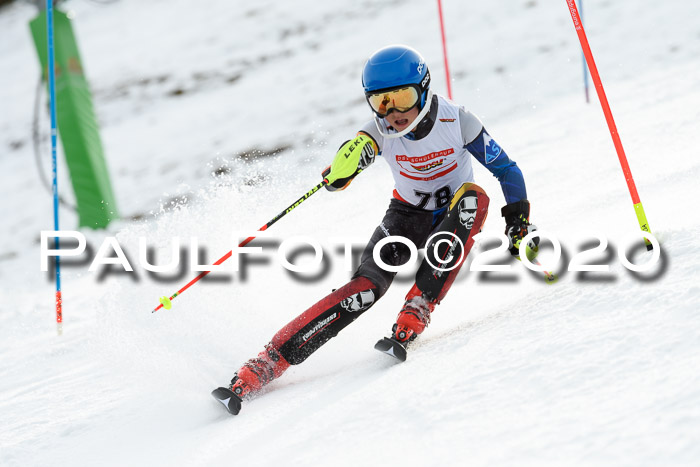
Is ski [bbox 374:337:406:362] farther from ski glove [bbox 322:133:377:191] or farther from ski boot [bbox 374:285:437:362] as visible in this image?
ski glove [bbox 322:133:377:191]

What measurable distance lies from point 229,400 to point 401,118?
145 centimetres

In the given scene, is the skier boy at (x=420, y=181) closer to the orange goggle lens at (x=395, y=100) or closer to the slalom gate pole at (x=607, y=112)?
the orange goggle lens at (x=395, y=100)

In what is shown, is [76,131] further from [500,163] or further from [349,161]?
[500,163]

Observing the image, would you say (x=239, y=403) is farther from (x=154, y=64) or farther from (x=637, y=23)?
(x=154, y=64)

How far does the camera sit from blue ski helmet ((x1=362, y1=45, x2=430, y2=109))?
301cm

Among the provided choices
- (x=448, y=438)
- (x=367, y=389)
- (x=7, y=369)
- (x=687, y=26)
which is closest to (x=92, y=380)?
(x=7, y=369)

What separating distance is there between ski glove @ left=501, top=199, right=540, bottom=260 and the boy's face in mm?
598

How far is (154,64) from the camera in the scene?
1413cm

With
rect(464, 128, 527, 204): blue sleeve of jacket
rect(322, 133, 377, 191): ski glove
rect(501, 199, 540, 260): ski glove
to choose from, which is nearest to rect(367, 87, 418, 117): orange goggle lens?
rect(322, 133, 377, 191): ski glove

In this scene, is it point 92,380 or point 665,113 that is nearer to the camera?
point 92,380

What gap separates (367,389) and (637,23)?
9.22m

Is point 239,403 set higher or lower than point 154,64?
lower

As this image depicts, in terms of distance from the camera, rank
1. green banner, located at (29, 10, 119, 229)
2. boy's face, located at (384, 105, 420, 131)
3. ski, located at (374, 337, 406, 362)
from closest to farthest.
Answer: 1. ski, located at (374, 337, 406, 362)
2. boy's face, located at (384, 105, 420, 131)
3. green banner, located at (29, 10, 119, 229)

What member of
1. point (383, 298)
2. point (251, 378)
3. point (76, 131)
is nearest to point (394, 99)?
point (251, 378)
